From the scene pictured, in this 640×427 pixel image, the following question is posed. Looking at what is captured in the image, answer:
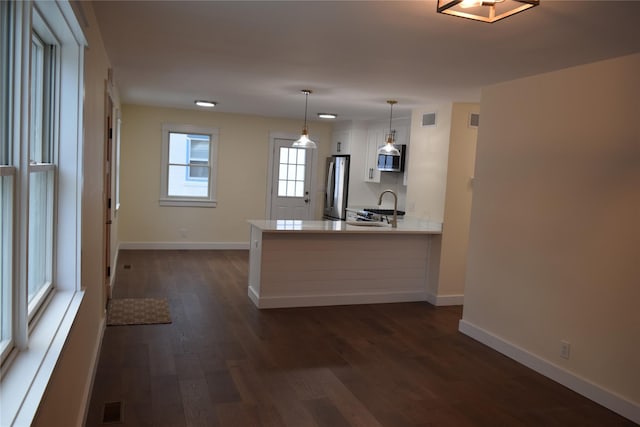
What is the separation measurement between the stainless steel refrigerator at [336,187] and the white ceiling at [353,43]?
294cm

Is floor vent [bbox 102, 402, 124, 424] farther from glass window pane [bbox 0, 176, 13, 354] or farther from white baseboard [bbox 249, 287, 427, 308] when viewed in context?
white baseboard [bbox 249, 287, 427, 308]

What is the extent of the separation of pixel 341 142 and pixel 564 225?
205 inches

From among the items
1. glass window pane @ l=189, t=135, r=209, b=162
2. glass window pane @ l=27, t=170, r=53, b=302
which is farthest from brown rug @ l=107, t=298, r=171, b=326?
glass window pane @ l=189, t=135, r=209, b=162

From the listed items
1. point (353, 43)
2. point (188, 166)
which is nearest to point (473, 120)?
point (353, 43)

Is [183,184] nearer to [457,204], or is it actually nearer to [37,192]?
[457,204]

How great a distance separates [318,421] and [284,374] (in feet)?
2.25

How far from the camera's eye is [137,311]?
4797mm

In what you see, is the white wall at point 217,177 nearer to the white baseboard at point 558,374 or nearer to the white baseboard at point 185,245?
the white baseboard at point 185,245

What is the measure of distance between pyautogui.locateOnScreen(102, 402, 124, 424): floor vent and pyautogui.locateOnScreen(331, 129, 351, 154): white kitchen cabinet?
5.91m

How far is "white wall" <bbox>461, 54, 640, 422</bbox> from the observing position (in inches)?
129

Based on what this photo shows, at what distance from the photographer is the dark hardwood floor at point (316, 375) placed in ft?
9.86

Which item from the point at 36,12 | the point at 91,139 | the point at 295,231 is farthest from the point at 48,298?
the point at 295,231

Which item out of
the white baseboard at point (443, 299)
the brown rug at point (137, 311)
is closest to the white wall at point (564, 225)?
the white baseboard at point (443, 299)

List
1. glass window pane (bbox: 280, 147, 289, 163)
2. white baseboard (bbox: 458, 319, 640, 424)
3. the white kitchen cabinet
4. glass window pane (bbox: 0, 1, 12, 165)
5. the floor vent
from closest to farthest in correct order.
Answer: glass window pane (bbox: 0, 1, 12, 165) → the floor vent → white baseboard (bbox: 458, 319, 640, 424) → the white kitchen cabinet → glass window pane (bbox: 280, 147, 289, 163)
